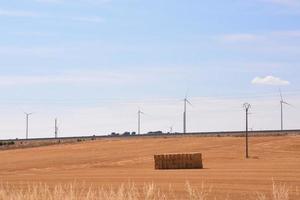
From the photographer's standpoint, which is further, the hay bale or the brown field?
the hay bale

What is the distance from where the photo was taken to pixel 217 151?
70938 millimetres

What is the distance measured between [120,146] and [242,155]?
101 feet

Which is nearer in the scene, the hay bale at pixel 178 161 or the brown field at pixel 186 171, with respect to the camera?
the brown field at pixel 186 171

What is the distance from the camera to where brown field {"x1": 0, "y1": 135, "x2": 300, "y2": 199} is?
31391 mm

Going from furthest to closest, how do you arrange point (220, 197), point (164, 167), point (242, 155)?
point (242, 155)
point (164, 167)
point (220, 197)

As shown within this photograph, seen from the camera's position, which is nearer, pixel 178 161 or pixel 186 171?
pixel 186 171

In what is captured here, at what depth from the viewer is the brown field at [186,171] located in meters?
31.4

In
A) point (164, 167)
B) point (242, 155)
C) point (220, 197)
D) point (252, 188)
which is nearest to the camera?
point (220, 197)

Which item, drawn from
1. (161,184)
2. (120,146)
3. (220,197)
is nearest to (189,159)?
(161,184)

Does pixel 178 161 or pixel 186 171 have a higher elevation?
pixel 178 161

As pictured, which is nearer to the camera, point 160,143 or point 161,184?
point 161,184

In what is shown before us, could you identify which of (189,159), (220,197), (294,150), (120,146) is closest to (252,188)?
(220,197)

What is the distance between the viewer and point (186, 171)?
4359 centimetres

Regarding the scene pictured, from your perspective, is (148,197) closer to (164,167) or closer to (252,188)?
(252,188)
